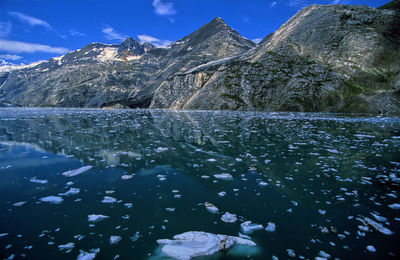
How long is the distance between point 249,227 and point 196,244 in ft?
4.80

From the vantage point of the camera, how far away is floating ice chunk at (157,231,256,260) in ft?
13.4

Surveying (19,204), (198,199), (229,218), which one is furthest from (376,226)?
(19,204)

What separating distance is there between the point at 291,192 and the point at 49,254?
22.5 ft

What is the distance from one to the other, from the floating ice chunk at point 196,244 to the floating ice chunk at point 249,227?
43cm

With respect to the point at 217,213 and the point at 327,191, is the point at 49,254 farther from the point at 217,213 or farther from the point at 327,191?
the point at 327,191

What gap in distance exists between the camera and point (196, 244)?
432 centimetres

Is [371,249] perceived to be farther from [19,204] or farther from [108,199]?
[19,204]

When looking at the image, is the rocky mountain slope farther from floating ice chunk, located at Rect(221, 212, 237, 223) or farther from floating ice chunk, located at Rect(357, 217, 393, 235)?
floating ice chunk, located at Rect(221, 212, 237, 223)

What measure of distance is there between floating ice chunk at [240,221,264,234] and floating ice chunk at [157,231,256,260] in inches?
16.8

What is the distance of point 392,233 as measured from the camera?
475 cm

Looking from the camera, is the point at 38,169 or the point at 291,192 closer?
the point at 291,192

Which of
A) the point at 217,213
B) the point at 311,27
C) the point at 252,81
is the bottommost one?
the point at 217,213

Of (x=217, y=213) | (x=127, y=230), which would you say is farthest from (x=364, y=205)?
(x=127, y=230)

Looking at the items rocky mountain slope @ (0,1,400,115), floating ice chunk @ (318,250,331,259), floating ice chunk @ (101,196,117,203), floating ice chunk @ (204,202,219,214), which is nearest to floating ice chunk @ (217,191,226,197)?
floating ice chunk @ (204,202,219,214)
